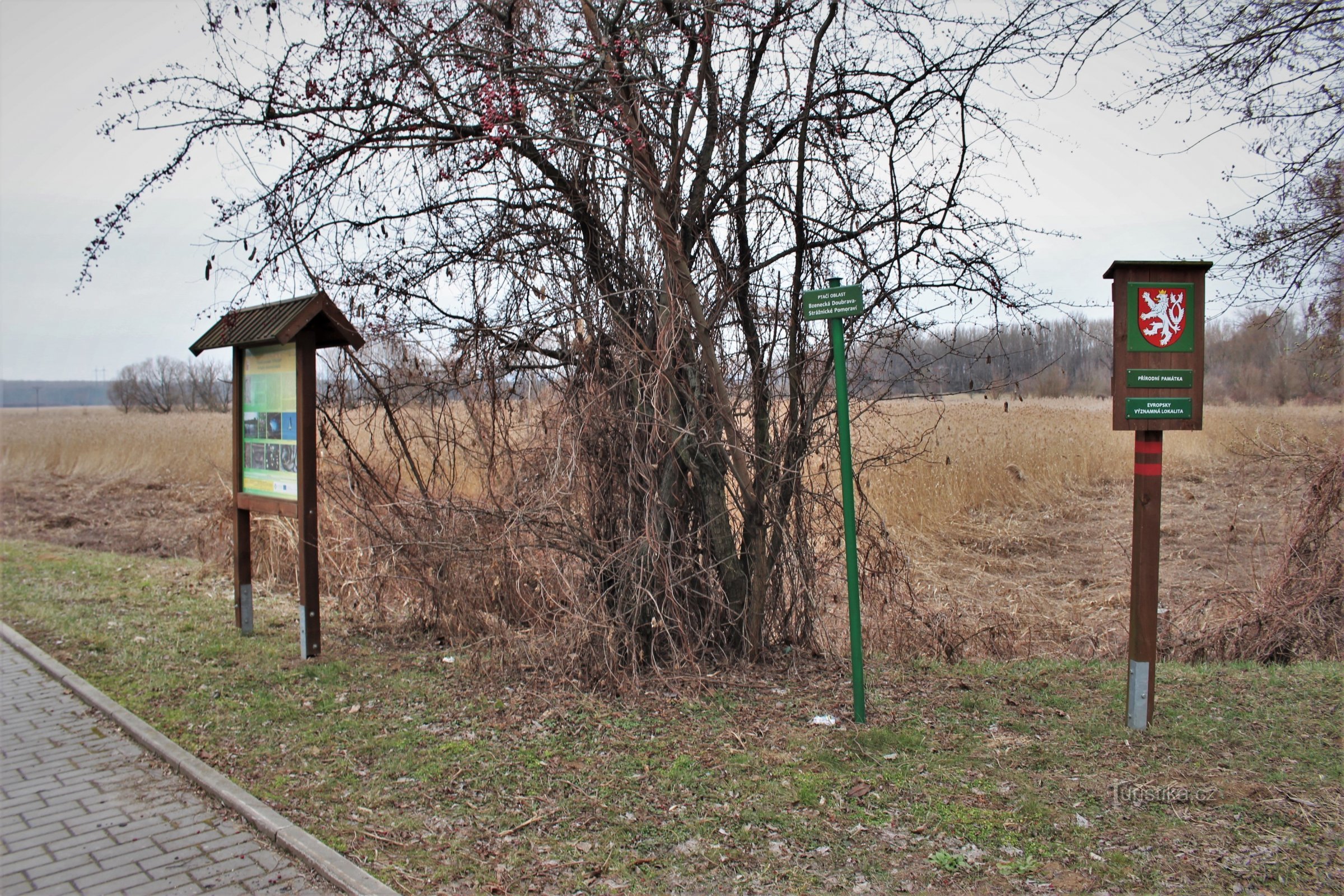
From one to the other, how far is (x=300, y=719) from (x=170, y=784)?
A: 100cm

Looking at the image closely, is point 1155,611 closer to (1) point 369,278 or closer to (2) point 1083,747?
(2) point 1083,747

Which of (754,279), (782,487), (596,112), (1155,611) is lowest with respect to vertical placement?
(1155,611)

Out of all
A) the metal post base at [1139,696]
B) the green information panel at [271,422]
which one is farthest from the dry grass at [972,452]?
the metal post base at [1139,696]

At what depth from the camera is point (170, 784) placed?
4.89 m

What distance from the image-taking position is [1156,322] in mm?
5141

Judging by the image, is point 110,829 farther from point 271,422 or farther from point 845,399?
point 845,399

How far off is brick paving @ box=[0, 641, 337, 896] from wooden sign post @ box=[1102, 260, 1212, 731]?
450 cm

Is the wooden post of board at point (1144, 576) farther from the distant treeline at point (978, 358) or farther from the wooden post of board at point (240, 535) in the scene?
the wooden post of board at point (240, 535)

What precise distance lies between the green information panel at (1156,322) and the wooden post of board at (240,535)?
7010 millimetres

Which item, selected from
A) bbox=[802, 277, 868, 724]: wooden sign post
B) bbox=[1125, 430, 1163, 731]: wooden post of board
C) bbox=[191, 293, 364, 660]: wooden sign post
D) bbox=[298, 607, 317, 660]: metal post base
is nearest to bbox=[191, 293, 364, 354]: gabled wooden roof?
bbox=[191, 293, 364, 660]: wooden sign post

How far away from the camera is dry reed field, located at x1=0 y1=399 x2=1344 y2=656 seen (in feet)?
29.8

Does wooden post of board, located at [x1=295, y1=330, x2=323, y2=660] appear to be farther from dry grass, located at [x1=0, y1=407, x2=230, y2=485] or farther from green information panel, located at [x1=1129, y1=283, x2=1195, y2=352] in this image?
dry grass, located at [x1=0, y1=407, x2=230, y2=485]

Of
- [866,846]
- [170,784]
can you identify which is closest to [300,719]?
[170,784]

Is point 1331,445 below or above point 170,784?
above
